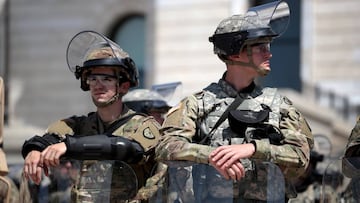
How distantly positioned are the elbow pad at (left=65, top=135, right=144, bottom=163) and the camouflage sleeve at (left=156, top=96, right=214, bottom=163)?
0.26 metres

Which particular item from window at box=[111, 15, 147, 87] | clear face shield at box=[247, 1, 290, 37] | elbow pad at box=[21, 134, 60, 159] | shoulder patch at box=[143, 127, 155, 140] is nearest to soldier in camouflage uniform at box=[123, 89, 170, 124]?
shoulder patch at box=[143, 127, 155, 140]

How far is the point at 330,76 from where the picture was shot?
20.2 metres

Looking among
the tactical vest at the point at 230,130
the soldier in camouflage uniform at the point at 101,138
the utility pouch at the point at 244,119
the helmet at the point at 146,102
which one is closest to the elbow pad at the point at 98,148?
the soldier in camouflage uniform at the point at 101,138

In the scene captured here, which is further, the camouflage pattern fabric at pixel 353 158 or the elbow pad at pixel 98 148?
the elbow pad at pixel 98 148

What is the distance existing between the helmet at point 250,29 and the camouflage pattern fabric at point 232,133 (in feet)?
0.69

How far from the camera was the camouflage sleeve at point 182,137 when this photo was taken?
4461 millimetres

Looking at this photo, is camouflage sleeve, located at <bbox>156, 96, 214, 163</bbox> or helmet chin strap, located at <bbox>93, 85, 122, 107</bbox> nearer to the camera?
camouflage sleeve, located at <bbox>156, 96, 214, 163</bbox>

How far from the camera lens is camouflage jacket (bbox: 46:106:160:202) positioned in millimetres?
5112

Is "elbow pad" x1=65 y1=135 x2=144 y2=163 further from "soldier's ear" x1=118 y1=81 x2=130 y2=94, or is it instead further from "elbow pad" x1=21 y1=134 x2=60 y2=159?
"soldier's ear" x1=118 y1=81 x2=130 y2=94

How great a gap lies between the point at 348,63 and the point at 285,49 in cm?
156

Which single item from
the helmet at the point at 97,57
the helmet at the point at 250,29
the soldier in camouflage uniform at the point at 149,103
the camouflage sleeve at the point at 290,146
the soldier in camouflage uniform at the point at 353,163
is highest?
the helmet at the point at 250,29

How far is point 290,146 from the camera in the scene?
180 inches

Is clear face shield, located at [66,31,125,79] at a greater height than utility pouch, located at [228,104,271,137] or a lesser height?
greater

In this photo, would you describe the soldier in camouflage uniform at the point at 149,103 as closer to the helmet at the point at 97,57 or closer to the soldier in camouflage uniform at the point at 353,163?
the helmet at the point at 97,57
